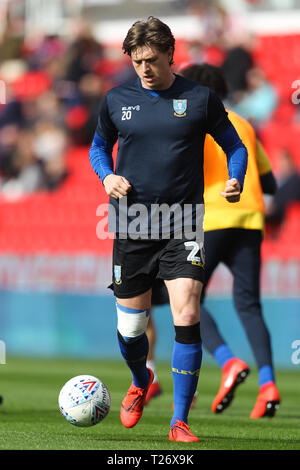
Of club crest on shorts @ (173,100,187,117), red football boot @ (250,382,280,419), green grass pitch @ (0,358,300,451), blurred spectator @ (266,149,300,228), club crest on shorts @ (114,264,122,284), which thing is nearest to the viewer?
green grass pitch @ (0,358,300,451)

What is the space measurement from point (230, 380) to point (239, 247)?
950mm

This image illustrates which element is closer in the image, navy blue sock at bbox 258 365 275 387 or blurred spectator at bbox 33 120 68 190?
navy blue sock at bbox 258 365 275 387

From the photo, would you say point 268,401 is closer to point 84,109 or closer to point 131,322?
point 131,322

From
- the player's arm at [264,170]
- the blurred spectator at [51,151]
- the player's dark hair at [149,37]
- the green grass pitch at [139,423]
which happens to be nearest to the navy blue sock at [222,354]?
the green grass pitch at [139,423]

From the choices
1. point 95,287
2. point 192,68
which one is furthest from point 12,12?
point 192,68

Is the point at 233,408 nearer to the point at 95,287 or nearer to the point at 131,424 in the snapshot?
the point at 131,424

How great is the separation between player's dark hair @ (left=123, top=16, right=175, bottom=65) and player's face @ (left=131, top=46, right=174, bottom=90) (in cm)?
3

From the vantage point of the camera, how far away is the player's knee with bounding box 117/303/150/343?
Answer: 553cm

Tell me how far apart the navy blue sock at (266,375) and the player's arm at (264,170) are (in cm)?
135

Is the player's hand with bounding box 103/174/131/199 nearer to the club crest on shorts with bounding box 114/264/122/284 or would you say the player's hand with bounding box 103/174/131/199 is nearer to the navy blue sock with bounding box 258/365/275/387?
the club crest on shorts with bounding box 114/264/122/284

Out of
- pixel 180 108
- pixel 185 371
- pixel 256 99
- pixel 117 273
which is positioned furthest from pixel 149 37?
pixel 256 99

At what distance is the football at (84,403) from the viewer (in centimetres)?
538

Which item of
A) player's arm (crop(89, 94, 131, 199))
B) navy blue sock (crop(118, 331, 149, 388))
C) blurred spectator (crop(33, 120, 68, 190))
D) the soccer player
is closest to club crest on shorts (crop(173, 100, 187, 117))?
the soccer player

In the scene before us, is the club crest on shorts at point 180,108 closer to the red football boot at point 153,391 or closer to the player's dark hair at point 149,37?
the player's dark hair at point 149,37
